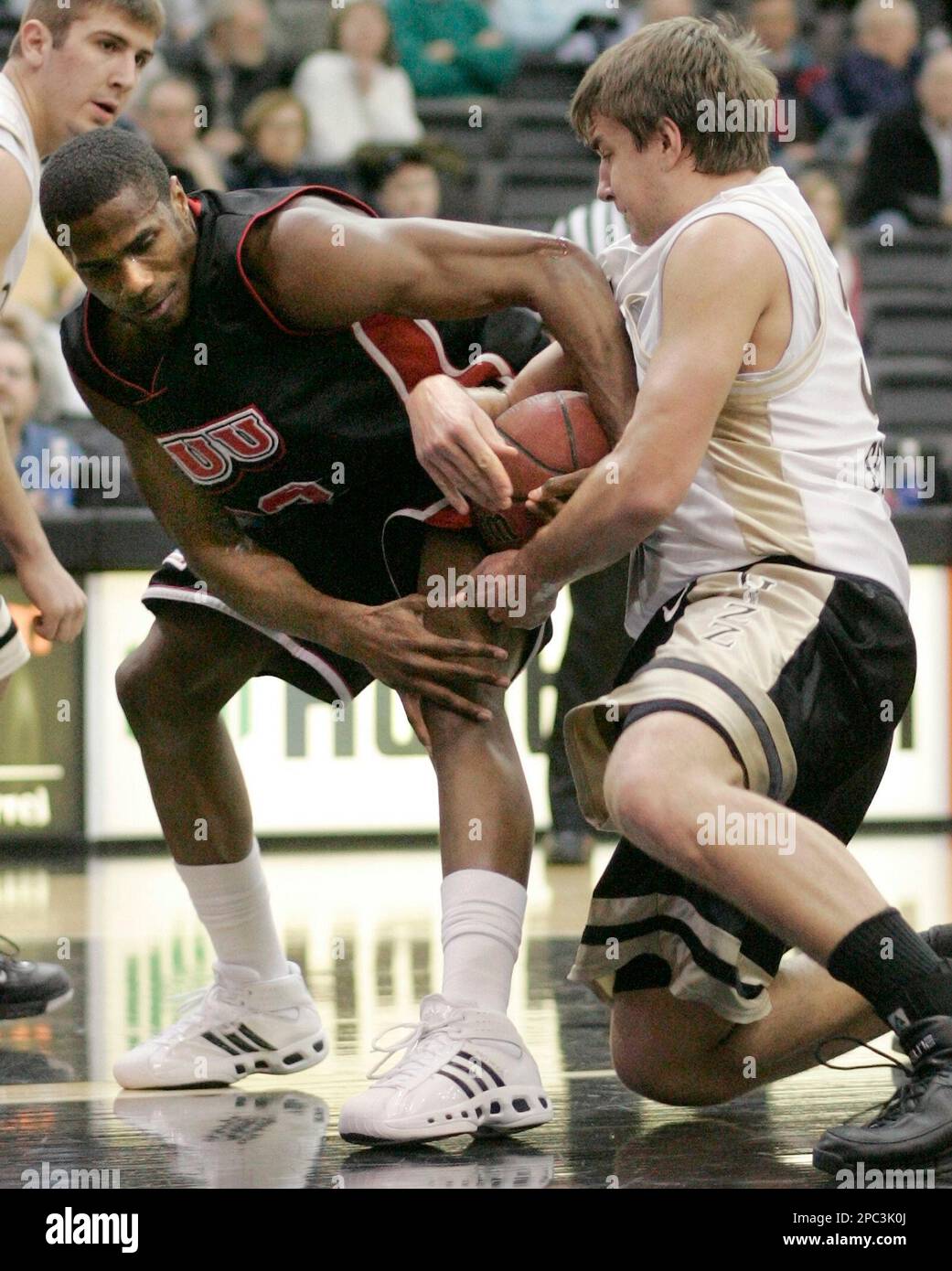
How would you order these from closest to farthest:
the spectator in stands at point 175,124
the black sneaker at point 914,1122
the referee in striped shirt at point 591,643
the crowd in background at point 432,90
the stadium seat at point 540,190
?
the black sneaker at point 914,1122, the referee in striped shirt at point 591,643, the spectator in stands at point 175,124, the crowd in background at point 432,90, the stadium seat at point 540,190

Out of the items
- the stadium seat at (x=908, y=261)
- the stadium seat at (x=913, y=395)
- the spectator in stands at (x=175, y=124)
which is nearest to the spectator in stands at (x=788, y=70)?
the stadium seat at (x=908, y=261)

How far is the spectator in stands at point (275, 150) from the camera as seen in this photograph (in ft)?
26.5

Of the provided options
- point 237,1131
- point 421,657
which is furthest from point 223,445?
point 237,1131

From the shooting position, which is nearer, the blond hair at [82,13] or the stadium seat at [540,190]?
the blond hair at [82,13]

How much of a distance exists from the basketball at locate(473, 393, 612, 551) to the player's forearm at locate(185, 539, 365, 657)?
0.29 m

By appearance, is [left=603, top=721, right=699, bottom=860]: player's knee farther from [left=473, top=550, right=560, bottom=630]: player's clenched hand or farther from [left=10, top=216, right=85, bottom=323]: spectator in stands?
[left=10, top=216, right=85, bottom=323]: spectator in stands

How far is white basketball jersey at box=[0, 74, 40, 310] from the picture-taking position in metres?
3.22

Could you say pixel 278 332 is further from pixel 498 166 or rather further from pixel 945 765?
pixel 498 166

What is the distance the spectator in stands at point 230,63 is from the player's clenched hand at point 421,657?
663 cm

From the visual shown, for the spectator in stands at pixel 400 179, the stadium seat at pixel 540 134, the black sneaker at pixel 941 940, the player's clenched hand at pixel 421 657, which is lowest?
the black sneaker at pixel 941 940

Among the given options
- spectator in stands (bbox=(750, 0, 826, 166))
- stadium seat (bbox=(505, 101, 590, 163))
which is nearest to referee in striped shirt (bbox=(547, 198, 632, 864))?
stadium seat (bbox=(505, 101, 590, 163))

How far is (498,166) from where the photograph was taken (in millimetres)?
9109

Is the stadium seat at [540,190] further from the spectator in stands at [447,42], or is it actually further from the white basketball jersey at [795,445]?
the white basketball jersey at [795,445]

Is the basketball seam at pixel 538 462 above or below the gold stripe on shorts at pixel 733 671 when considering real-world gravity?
above
